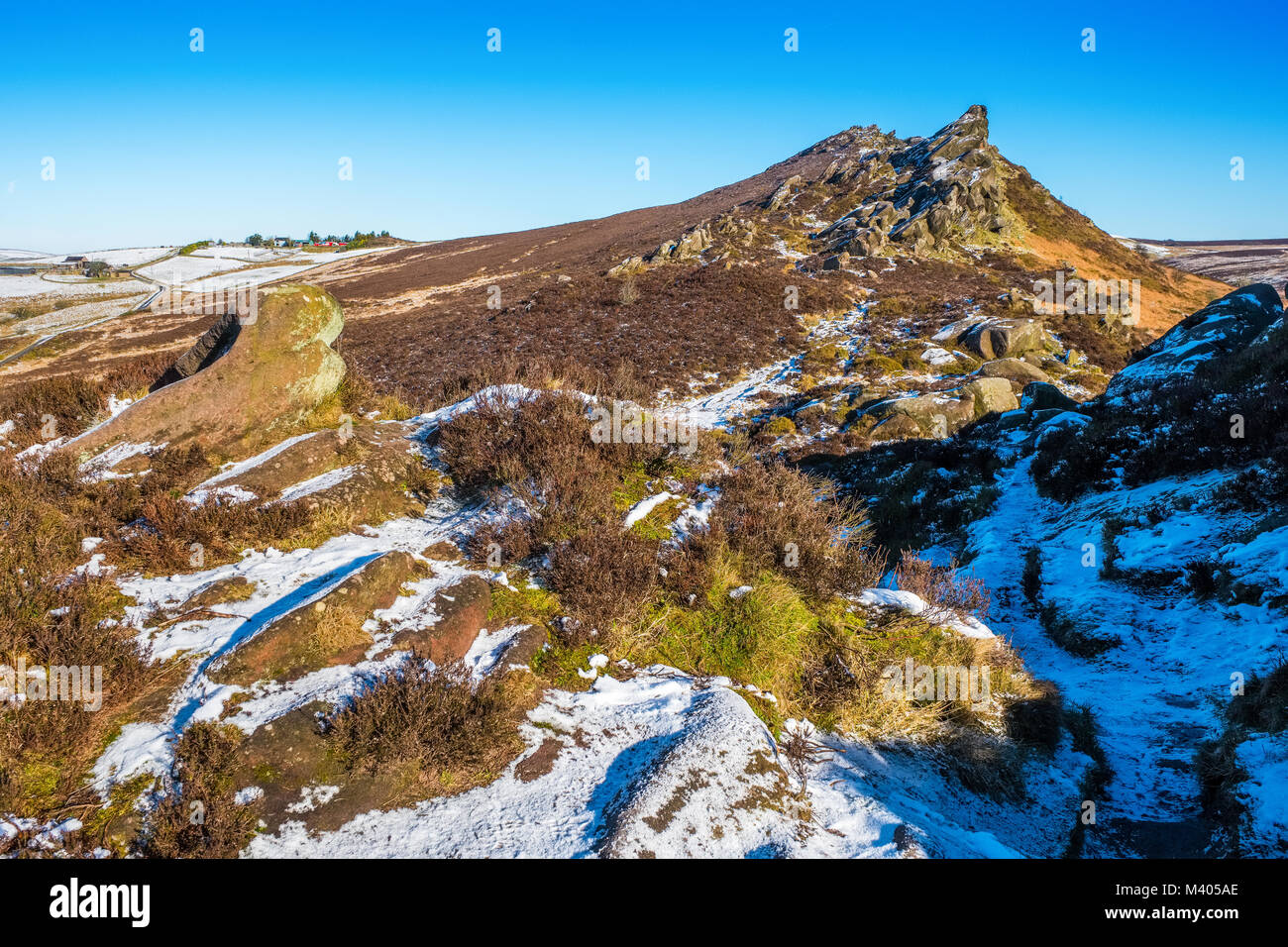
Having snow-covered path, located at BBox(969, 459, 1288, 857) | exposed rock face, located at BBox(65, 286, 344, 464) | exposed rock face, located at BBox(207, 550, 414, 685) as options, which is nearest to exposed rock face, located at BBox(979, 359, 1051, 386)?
snow-covered path, located at BBox(969, 459, 1288, 857)

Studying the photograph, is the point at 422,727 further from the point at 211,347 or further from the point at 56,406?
the point at 56,406

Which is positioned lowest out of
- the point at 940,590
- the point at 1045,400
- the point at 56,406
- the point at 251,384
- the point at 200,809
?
the point at 940,590

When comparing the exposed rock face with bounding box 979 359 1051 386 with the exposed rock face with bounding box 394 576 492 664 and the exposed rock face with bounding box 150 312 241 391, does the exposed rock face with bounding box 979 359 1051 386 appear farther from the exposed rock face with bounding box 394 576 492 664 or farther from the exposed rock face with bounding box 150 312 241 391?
the exposed rock face with bounding box 150 312 241 391

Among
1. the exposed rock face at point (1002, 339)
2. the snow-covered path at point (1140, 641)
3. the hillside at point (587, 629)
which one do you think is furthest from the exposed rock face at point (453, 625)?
the exposed rock face at point (1002, 339)

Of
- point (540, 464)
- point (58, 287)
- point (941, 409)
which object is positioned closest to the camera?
point (540, 464)

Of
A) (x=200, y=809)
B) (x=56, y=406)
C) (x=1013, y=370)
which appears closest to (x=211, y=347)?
(x=56, y=406)

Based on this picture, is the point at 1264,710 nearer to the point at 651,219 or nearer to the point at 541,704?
the point at 541,704

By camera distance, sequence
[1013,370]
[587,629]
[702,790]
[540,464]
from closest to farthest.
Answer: [702,790], [587,629], [540,464], [1013,370]
